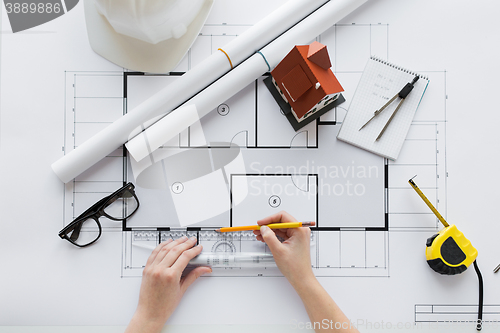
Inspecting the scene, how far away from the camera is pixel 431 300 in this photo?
100 centimetres

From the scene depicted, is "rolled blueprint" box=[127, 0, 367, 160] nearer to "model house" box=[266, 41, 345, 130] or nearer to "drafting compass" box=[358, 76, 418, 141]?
"model house" box=[266, 41, 345, 130]

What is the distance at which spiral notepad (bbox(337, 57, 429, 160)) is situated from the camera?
1.00 metres

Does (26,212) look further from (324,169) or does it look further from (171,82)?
(324,169)

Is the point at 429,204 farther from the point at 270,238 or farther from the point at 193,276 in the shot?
the point at 193,276

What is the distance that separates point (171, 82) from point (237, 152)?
0.97 ft

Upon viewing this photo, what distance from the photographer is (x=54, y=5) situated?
1.02 m

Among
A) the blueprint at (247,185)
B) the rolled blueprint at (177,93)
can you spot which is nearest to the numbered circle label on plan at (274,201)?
the blueprint at (247,185)

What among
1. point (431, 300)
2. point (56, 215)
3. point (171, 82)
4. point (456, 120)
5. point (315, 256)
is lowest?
point (431, 300)

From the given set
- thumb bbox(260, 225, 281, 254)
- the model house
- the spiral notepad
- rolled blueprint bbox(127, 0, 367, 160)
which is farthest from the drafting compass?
thumb bbox(260, 225, 281, 254)

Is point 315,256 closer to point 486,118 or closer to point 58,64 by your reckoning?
point 486,118

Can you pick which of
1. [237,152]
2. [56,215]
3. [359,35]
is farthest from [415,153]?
[56,215]

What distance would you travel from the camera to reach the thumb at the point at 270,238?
92 centimetres

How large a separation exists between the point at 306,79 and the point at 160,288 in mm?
721

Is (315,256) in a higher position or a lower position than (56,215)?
lower
